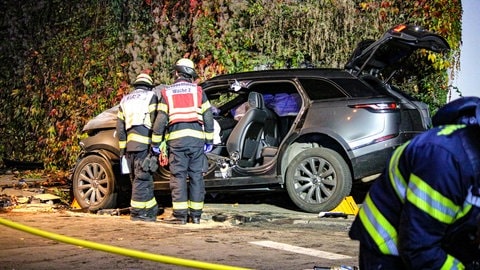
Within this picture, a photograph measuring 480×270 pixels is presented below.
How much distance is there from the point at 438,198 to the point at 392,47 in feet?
23.9

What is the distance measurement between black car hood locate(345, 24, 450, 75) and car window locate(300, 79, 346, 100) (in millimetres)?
467

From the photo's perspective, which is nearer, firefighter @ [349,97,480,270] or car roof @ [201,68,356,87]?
firefighter @ [349,97,480,270]

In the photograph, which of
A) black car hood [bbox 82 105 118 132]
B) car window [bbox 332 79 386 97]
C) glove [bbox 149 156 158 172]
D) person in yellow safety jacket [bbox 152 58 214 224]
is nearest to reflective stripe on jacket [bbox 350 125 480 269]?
person in yellow safety jacket [bbox 152 58 214 224]

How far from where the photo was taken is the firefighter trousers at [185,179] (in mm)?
8539

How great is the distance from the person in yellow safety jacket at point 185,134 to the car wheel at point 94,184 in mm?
1366

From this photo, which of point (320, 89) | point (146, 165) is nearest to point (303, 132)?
point (320, 89)

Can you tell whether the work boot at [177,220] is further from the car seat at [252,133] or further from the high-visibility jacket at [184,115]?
the car seat at [252,133]

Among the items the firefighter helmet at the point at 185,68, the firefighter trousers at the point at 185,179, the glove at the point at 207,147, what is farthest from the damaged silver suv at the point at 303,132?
the firefighter helmet at the point at 185,68

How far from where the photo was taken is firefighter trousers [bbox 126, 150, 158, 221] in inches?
350

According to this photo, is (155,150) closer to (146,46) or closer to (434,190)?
(146,46)

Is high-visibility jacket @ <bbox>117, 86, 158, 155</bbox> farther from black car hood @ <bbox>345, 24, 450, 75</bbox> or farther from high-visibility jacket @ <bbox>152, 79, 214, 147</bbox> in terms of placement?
black car hood @ <bbox>345, 24, 450, 75</bbox>

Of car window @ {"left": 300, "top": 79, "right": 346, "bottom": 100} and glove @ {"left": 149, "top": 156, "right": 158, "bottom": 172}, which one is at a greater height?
car window @ {"left": 300, "top": 79, "right": 346, "bottom": 100}

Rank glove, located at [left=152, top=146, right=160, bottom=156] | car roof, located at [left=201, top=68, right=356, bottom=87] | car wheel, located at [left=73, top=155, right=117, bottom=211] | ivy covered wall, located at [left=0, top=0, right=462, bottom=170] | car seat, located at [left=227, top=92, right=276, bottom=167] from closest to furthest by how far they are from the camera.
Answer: glove, located at [left=152, top=146, right=160, bottom=156] < car roof, located at [left=201, top=68, right=356, bottom=87] < car seat, located at [left=227, top=92, right=276, bottom=167] < car wheel, located at [left=73, top=155, right=117, bottom=211] < ivy covered wall, located at [left=0, top=0, right=462, bottom=170]

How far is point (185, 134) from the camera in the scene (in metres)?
8.52
